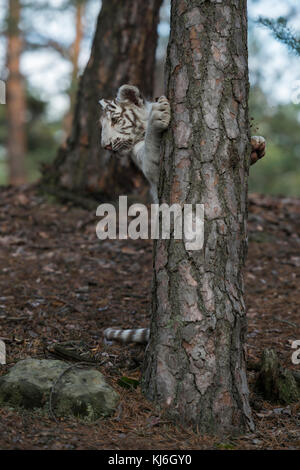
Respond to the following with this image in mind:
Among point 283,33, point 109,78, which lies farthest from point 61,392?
point 109,78

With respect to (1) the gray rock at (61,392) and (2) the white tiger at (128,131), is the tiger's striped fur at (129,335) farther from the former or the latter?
(1) the gray rock at (61,392)

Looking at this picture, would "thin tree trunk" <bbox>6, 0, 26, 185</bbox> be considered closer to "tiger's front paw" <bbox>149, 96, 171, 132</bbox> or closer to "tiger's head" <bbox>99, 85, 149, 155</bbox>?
"tiger's head" <bbox>99, 85, 149, 155</bbox>

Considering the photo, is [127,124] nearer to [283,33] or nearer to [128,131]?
[128,131]

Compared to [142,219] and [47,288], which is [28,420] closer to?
[47,288]

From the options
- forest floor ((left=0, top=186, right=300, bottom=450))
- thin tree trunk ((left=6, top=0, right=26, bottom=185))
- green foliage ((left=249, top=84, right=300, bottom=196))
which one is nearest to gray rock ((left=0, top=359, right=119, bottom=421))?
forest floor ((left=0, top=186, right=300, bottom=450))

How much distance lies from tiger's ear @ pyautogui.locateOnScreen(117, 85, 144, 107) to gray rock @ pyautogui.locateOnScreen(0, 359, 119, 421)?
200 cm

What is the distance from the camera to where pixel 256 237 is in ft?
20.7

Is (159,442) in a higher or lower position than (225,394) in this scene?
lower

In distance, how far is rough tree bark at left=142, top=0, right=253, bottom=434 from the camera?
2963 millimetres

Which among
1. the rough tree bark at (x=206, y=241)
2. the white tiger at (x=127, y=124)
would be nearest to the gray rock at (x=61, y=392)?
the rough tree bark at (x=206, y=241)

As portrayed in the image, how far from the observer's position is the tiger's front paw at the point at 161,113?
3107 millimetres

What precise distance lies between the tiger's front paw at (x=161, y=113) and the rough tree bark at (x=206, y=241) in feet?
0.13
